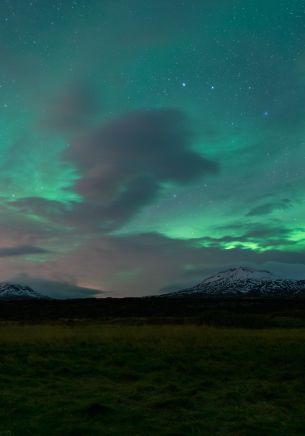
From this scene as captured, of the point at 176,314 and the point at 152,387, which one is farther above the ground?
the point at 176,314

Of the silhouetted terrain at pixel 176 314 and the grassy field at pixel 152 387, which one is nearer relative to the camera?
the grassy field at pixel 152 387

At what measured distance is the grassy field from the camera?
11.6m

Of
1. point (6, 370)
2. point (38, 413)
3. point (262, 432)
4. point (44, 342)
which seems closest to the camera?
point (262, 432)

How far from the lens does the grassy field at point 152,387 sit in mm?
11609

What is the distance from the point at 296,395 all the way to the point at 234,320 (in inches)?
1366

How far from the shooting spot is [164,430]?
11.1 metres

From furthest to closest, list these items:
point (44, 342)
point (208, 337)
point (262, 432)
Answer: point (208, 337), point (44, 342), point (262, 432)

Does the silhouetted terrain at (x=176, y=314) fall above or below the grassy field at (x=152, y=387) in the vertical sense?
above

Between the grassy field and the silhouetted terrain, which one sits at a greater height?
the silhouetted terrain

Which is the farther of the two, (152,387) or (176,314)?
(176,314)

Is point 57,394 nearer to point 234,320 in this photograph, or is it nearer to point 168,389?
point 168,389

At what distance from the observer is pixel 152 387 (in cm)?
1644

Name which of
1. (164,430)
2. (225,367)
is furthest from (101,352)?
(164,430)

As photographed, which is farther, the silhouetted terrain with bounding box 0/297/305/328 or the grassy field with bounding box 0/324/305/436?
the silhouetted terrain with bounding box 0/297/305/328
